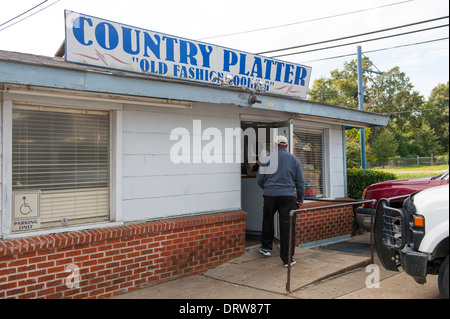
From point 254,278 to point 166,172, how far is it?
75.4 inches

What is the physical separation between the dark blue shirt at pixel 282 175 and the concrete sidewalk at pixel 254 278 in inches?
41.3

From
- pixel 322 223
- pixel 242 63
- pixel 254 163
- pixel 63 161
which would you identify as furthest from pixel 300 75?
pixel 63 161

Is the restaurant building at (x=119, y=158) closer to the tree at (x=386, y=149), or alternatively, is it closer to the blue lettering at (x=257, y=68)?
the blue lettering at (x=257, y=68)

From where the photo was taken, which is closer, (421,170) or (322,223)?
(322,223)

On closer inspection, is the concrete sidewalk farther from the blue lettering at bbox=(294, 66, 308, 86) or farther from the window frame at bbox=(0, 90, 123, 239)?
the blue lettering at bbox=(294, 66, 308, 86)

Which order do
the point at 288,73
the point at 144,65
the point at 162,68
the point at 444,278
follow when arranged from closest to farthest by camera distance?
the point at 444,278, the point at 144,65, the point at 162,68, the point at 288,73

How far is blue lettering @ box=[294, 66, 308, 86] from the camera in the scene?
312 inches

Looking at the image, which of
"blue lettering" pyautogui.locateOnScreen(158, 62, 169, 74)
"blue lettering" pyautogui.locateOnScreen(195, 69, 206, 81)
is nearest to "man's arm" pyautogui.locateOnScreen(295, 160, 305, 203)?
"blue lettering" pyautogui.locateOnScreen(195, 69, 206, 81)

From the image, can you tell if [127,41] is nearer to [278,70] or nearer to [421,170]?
[278,70]

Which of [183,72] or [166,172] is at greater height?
[183,72]

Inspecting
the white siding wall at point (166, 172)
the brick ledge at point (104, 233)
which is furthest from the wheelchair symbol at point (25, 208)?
the white siding wall at point (166, 172)

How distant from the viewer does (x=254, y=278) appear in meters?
5.59

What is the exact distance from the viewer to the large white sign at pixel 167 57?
5.09 metres

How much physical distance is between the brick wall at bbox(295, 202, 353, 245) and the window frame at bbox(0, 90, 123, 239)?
143 inches
